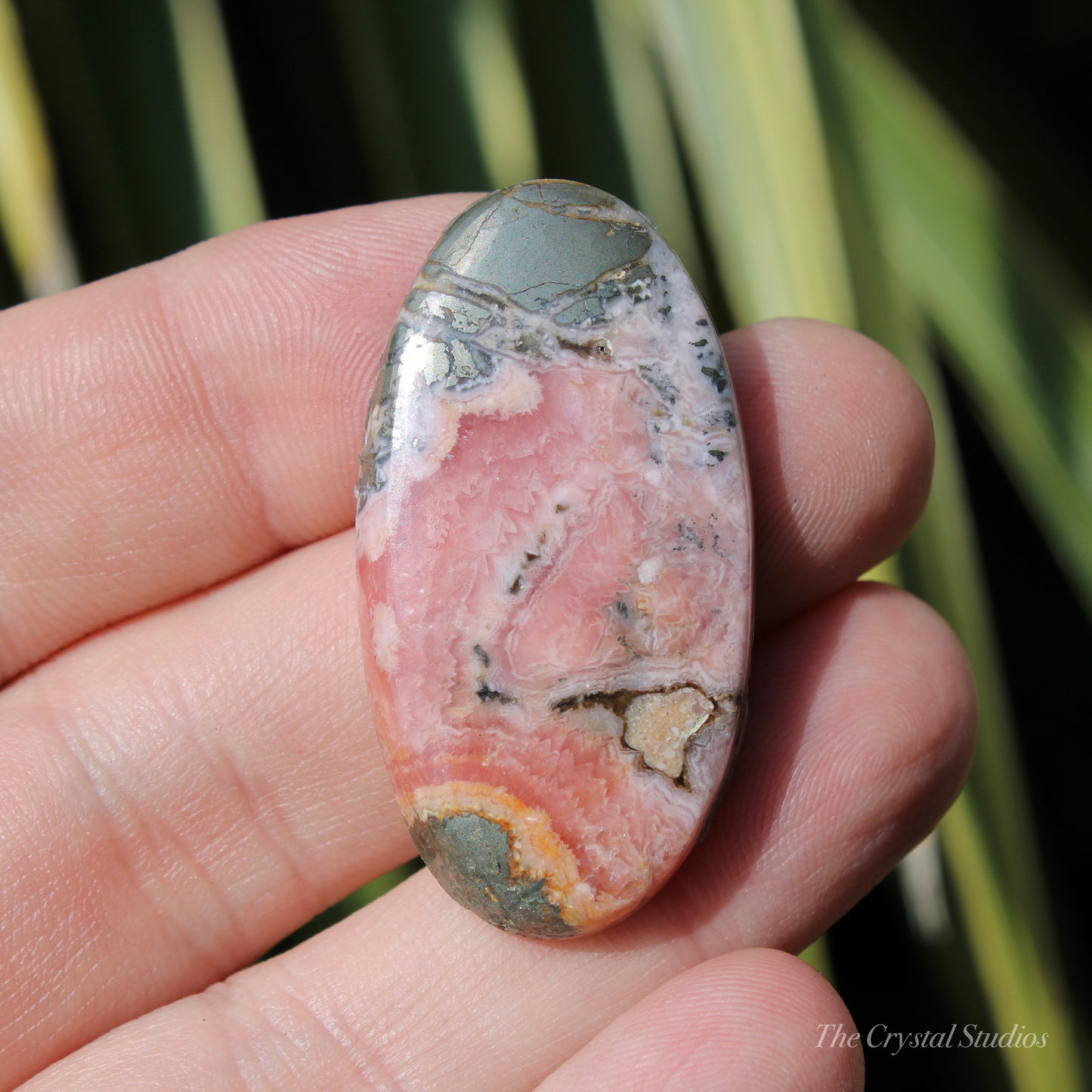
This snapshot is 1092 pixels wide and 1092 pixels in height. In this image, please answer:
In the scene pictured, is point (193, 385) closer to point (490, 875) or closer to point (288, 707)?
point (288, 707)

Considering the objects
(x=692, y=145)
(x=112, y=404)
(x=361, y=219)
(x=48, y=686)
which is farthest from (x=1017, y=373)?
(x=48, y=686)

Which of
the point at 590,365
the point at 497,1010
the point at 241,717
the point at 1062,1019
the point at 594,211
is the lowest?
the point at 1062,1019

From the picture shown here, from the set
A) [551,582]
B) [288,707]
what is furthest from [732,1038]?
[288,707]

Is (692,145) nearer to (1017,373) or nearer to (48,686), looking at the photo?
(1017,373)

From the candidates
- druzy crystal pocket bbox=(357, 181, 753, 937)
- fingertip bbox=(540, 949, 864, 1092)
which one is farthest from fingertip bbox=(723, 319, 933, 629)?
fingertip bbox=(540, 949, 864, 1092)

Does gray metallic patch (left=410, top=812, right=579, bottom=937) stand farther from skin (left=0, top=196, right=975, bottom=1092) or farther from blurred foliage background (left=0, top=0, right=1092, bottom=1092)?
blurred foliage background (left=0, top=0, right=1092, bottom=1092)

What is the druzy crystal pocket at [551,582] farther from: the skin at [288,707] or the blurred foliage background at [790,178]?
the blurred foliage background at [790,178]
